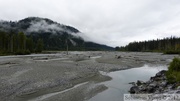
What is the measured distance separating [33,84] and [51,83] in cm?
172

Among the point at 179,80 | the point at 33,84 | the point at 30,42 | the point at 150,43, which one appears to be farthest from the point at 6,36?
the point at 150,43


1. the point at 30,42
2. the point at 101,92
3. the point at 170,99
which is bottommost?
the point at 101,92

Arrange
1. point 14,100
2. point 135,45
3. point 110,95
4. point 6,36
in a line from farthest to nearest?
point 135,45 → point 6,36 → point 110,95 → point 14,100

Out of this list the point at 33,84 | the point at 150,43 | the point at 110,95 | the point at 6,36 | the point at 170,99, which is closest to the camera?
the point at 170,99

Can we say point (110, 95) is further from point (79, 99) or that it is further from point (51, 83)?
point (51, 83)

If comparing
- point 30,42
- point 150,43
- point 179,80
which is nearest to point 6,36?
point 30,42

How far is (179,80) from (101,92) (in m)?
6.13

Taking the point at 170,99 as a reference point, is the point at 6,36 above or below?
above

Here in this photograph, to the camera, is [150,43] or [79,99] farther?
[150,43]

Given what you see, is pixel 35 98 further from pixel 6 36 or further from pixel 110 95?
pixel 6 36

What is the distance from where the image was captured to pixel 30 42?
389ft

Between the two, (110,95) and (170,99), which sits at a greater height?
(170,99)

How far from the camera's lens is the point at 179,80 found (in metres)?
11.4

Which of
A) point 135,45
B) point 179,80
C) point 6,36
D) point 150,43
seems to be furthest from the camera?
point 135,45
